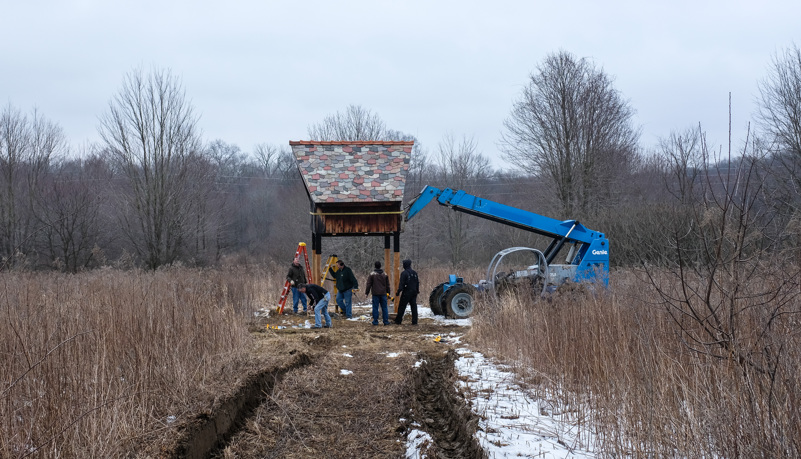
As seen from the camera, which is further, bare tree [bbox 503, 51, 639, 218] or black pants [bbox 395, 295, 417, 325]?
bare tree [bbox 503, 51, 639, 218]

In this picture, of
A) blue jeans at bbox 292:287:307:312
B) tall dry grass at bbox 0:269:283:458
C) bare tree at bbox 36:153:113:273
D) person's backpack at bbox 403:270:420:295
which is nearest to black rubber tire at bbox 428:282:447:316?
person's backpack at bbox 403:270:420:295

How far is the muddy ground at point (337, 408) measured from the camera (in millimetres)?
5562

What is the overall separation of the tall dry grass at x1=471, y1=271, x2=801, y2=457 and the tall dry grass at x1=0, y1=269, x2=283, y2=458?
3.63 meters

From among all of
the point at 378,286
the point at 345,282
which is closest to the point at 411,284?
the point at 378,286

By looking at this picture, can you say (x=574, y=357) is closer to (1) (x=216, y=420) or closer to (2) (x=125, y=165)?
(1) (x=216, y=420)

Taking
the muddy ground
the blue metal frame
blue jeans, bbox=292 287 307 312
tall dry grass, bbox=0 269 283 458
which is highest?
the blue metal frame

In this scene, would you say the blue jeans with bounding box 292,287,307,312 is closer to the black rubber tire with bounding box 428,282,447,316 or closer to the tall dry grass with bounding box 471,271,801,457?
the black rubber tire with bounding box 428,282,447,316

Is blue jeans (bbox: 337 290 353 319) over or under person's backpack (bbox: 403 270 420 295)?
under

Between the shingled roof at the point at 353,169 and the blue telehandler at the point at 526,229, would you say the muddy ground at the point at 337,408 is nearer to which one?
the blue telehandler at the point at 526,229

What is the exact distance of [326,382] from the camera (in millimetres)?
8133

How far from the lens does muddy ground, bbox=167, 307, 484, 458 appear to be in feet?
18.2

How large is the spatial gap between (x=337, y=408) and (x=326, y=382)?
116 centimetres

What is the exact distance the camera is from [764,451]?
3266 mm

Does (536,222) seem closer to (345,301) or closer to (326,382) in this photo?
(345,301)
